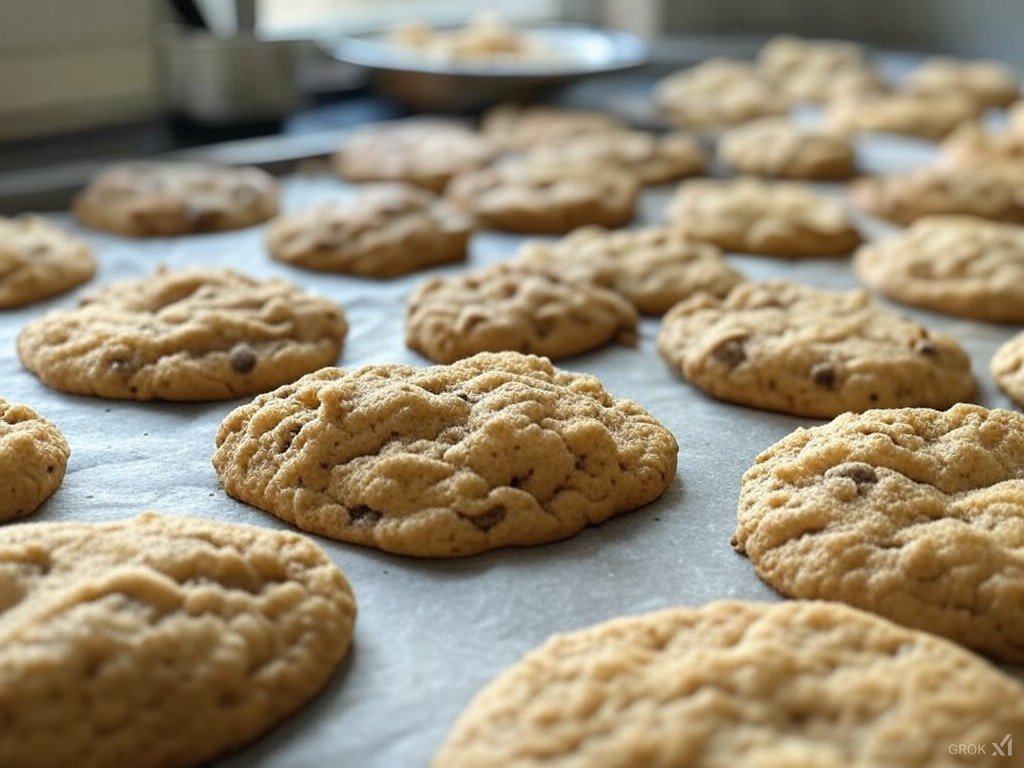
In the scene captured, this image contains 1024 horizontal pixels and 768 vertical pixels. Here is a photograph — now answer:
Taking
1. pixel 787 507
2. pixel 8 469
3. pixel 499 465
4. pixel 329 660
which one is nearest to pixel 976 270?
pixel 787 507

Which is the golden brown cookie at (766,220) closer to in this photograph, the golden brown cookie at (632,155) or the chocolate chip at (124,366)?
the golden brown cookie at (632,155)

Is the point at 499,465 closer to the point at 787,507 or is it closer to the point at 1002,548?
the point at 787,507

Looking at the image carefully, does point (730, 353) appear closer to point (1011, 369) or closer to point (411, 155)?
point (1011, 369)

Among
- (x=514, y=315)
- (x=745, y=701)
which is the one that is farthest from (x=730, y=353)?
(x=745, y=701)

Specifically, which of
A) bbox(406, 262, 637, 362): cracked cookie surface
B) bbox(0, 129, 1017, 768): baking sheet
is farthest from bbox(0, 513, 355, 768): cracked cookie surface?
bbox(406, 262, 637, 362): cracked cookie surface

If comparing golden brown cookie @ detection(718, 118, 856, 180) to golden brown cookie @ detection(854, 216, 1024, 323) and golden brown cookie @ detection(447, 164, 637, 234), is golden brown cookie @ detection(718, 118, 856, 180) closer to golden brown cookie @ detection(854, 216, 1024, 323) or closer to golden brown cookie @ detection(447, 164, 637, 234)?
golden brown cookie @ detection(447, 164, 637, 234)
